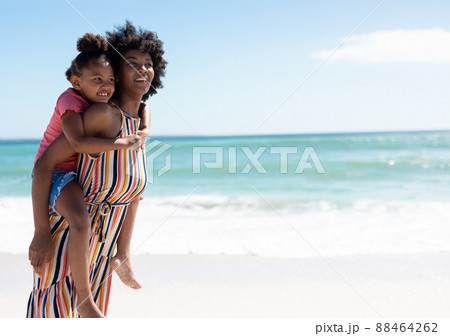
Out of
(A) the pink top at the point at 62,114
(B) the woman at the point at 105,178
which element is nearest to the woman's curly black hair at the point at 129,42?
(B) the woman at the point at 105,178

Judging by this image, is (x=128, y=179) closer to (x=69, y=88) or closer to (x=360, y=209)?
(x=69, y=88)

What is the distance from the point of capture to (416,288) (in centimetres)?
387

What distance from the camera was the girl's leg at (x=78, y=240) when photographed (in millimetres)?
1984

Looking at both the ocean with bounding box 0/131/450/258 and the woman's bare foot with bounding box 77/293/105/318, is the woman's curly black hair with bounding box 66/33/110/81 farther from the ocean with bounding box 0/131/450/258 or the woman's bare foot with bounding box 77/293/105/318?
the woman's bare foot with bounding box 77/293/105/318

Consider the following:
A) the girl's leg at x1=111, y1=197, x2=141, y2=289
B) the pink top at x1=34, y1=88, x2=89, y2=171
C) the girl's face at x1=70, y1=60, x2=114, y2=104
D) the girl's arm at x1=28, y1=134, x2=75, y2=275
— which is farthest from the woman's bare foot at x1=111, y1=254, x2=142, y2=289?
the girl's face at x1=70, y1=60, x2=114, y2=104

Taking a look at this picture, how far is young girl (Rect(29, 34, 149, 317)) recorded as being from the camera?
1.98m

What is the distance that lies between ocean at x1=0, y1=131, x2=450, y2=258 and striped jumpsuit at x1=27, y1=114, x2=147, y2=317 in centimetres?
70

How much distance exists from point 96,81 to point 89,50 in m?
0.16

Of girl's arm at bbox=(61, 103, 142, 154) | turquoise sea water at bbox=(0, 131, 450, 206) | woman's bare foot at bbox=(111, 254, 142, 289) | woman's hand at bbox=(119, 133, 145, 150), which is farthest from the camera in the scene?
turquoise sea water at bbox=(0, 131, 450, 206)

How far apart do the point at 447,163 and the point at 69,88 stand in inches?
600

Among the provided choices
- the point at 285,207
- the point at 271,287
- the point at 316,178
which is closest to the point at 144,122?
the point at 271,287

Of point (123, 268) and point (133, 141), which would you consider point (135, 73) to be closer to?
point (133, 141)

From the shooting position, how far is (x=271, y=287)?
12.9 feet

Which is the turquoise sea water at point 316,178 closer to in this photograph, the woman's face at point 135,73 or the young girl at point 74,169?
the woman's face at point 135,73
